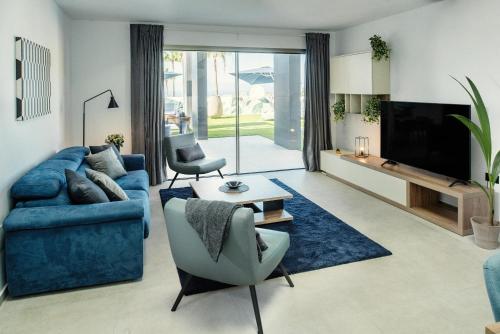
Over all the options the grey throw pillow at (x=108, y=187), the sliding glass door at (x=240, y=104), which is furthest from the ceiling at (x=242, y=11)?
the grey throw pillow at (x=108, y=187)

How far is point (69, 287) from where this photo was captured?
293 cm

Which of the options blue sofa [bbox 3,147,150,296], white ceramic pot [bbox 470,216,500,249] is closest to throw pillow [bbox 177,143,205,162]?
blue sofa [bbox 3,147,150,296]

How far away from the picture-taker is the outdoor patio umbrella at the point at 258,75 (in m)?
6.96

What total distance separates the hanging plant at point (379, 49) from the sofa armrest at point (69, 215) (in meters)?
4.17

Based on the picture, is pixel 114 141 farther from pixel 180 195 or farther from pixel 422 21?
pixel 422 21

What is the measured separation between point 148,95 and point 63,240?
12.2ft

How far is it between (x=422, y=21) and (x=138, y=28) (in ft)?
13.1

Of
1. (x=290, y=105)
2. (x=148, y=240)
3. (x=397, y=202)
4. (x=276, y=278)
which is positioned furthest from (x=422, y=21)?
(x=148, y=240)

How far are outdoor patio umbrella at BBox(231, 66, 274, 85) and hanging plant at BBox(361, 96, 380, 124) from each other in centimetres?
196

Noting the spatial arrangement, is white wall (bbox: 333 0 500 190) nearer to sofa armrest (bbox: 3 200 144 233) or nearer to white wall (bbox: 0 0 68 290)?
sofa armrest (bbox: 3 200 144 233)

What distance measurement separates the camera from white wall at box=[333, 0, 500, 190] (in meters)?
4.12

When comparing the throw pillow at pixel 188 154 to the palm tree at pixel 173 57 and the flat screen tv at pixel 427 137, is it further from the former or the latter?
the flat screen tv at pixel 427 137

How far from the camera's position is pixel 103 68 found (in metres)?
6.02

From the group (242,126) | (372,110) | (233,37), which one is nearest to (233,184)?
(372,110)
